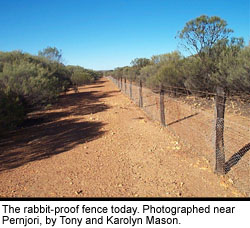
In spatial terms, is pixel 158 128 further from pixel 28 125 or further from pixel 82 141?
pixel 28 125

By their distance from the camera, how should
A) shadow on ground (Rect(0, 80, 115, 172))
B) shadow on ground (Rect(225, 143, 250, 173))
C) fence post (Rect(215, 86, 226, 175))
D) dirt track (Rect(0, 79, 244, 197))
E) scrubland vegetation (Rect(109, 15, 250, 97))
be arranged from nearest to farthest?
dirt track (Rect(0, 79, 244, 197)) < fence post (Rect(215, 86, 226, 175)) < shadow on ground (Rect(225, 143, 250, 173)) < shadow on ground (Rect(0, 80, 115, 172)) < scrubland vegetation (Rect(109, 15, 250, 97))

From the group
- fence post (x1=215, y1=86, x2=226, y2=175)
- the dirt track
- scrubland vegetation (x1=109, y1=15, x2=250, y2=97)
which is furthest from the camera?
scrubland vegetation (x1=109, y1=15, x2=250, y2=97)

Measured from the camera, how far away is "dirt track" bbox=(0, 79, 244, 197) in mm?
3799

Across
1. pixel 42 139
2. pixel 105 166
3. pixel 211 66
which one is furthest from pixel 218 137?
pixel 211 66

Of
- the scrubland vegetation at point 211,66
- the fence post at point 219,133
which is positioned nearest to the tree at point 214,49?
the scrubland vegetation at point 211,66

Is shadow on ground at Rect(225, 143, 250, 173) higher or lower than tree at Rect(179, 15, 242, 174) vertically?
lower

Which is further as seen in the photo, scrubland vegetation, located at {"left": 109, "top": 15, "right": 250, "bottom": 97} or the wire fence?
scrubland vegetation, located at {"left": 109, "top": 15, "right": 250, "bottom": 97}

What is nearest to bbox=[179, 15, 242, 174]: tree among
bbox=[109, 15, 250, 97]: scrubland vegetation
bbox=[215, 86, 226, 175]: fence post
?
bbox=[109, 15, 250, 97]: scrubland vegetation

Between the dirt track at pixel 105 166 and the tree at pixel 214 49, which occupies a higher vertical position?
the tree at pixel 214 49

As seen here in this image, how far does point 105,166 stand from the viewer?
191 inches

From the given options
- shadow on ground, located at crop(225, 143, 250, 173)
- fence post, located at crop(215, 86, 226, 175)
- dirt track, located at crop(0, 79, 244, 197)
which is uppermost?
fence post, located at crop(215, 86, 226, 175)

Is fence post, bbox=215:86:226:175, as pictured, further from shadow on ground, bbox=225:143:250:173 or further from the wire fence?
shadow on ground, bbox=225:143:250:173

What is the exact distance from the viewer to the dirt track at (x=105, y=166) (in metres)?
3.80

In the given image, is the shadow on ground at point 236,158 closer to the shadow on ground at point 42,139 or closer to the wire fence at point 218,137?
the wire fence at point 218,137
